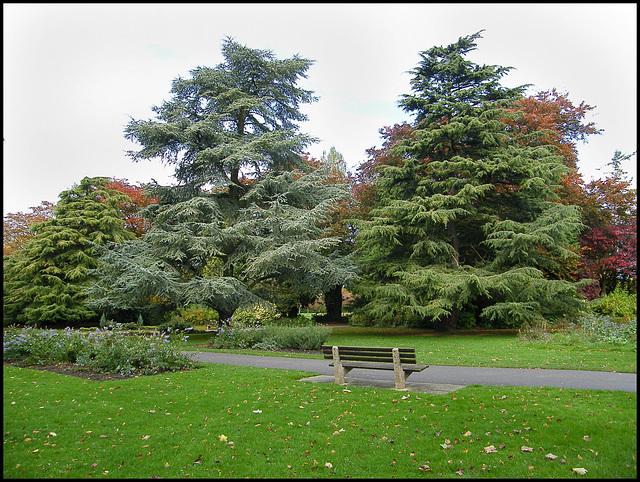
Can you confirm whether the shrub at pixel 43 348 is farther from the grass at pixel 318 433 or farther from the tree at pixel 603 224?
the tree at pixel 603 224

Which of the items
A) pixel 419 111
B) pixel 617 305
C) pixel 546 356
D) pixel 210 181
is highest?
pixel 419 111

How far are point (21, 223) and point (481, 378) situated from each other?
41.1m

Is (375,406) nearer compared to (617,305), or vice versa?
(375,406)

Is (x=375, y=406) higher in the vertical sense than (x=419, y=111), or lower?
lower

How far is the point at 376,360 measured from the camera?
27.3 ft

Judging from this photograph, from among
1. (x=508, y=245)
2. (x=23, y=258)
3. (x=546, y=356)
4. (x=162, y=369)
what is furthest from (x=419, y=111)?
(x=23, y=258)

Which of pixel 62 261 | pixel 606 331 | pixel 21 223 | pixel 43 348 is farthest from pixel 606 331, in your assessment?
pixel 21 223

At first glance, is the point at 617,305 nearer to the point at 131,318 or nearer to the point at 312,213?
the point at 312,213

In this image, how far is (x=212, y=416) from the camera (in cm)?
654

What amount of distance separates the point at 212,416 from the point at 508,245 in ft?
53.5

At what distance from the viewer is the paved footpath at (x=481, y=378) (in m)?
7.88

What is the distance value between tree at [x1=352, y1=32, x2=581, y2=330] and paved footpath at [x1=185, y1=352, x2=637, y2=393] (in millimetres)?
8436

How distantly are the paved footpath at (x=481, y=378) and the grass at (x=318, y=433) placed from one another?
2.09 feet

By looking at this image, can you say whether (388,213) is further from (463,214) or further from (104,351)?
(104,351)
